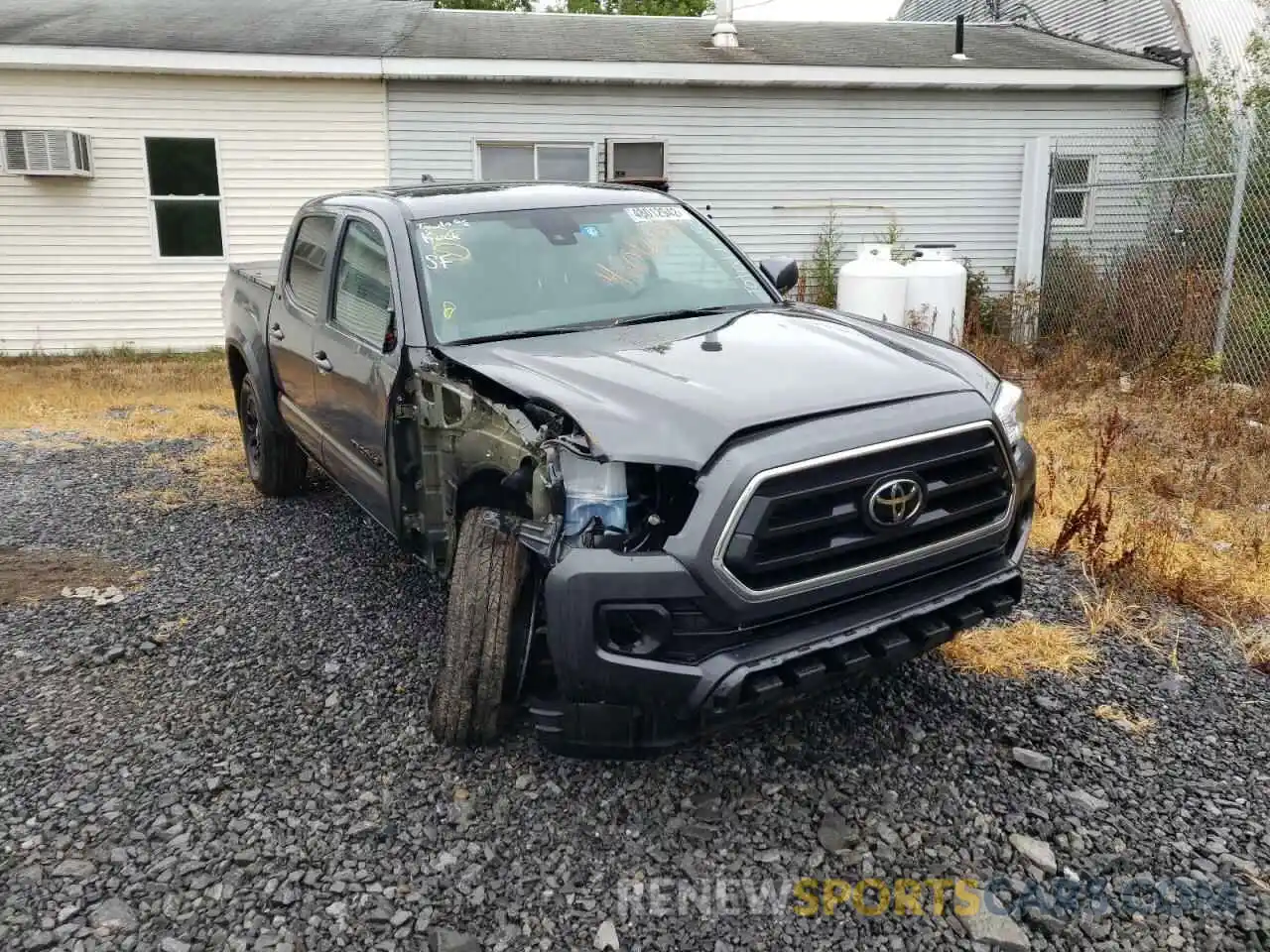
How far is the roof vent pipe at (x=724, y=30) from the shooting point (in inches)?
507

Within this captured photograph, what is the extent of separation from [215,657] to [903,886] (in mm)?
2724

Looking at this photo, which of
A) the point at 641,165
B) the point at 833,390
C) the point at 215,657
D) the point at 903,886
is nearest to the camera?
the point at 903,886

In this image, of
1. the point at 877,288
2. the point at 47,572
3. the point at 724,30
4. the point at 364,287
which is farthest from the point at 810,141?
the point at 47,572

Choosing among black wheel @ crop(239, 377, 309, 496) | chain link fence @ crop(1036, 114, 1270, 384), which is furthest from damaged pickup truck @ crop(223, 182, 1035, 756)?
chain link fence @ crop(1036, 114, 1270, 384)

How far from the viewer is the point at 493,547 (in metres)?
2.91

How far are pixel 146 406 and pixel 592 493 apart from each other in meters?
7.87

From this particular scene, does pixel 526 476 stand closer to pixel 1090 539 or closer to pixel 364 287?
pixel 364 287

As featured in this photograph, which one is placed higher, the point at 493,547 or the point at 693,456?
the point at 693,456

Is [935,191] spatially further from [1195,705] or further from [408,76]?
[1195,705]

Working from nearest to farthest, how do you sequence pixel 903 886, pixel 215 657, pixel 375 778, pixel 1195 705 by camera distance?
pixel 903 886 → pixel 375 778 → pixel 1195 705 → pixel 215 657

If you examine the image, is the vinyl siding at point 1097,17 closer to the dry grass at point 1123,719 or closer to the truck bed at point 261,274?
the truck bed at point 261,274

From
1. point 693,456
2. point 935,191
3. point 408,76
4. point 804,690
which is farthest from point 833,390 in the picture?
point 935,191

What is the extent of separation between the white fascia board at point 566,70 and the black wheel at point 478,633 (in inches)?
380

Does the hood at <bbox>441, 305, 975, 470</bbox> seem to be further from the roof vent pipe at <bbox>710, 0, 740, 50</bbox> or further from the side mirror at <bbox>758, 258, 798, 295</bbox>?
the roof vent pipe at <bbox>710, 0, 740, 50</bbox>
